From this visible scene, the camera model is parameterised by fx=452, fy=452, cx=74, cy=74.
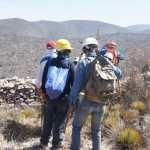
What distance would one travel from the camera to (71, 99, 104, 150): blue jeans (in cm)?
657

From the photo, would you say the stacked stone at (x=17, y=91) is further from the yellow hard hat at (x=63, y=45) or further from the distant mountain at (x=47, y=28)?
the distant mountain at (x=47, y=28)

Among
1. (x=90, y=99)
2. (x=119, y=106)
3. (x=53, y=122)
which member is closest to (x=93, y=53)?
(x=90, y=99)

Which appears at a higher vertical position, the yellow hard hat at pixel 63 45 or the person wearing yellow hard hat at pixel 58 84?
the yellow hard hat at pixel 63 45

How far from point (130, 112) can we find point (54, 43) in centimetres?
302

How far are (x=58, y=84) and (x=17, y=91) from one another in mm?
4997

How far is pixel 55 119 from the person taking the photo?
7.06m

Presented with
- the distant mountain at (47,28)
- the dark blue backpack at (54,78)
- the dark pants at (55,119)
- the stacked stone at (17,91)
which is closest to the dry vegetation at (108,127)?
the dark pants at (55,119)

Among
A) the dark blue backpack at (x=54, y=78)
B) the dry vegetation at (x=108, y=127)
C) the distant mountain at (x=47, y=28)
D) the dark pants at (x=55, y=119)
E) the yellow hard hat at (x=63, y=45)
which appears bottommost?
the distant mountain at (x=47, y=28)

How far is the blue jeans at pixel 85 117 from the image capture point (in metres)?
6.57

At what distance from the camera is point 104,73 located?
21.0 ft

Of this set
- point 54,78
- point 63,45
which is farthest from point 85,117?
point 63,45

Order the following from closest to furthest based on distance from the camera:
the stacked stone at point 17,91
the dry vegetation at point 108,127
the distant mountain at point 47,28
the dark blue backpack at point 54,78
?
the dark blue backpack at point 54,78
the dry vegetation at point 108,127
the stacked stone at point 17,91
the distant mountain at point 47,28

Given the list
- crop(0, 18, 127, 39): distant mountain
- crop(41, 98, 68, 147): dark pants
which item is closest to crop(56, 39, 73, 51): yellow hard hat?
crop(41, 98, 68, 147): dark pants

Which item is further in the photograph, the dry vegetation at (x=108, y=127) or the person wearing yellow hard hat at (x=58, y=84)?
the dry vegetation at (x=108, y=127)
